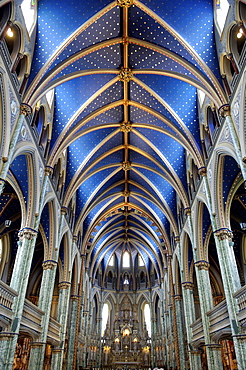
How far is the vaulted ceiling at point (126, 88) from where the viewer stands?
15508 mm

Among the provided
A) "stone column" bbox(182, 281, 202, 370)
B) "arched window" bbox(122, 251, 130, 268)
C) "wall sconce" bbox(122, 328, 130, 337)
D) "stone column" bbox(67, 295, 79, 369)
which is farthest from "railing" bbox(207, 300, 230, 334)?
"arched window" bbox(122, 251, 130, 268)

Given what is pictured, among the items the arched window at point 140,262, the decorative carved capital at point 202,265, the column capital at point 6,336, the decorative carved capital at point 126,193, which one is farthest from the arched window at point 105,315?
the column capital at point 6,336

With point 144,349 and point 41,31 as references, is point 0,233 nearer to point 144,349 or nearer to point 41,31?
point 41,31

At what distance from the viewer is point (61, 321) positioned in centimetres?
2112

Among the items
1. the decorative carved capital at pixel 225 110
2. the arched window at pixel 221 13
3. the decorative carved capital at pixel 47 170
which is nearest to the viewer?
the decorative carved capital at pixel 225 110

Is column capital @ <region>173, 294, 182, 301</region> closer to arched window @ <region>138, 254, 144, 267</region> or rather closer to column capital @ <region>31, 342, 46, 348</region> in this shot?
column capital @ <region>31, 342, 46, 348</region>

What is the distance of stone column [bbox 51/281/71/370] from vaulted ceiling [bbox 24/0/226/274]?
5.50 metres

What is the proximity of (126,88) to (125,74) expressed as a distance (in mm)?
1401

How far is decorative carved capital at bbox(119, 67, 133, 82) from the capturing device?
18.7 metres

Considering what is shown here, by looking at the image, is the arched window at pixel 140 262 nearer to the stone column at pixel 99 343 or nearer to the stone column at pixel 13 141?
the stone column at pixel 99 343

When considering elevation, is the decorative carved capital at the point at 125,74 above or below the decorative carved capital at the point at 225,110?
above

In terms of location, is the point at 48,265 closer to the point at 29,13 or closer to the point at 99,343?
the point at 29,13

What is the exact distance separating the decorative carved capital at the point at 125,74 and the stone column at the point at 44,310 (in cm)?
1221

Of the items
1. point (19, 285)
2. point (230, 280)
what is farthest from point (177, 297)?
point (19, 285)
